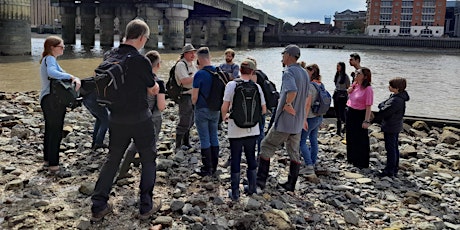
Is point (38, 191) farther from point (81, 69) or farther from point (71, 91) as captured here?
point (81, 69)

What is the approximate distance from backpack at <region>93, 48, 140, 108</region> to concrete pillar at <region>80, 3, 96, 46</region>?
59.4 meters

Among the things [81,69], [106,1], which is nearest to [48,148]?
[81,69]

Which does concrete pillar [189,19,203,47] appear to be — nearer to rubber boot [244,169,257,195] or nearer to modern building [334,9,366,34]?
rubber boot [244,169,257,195]

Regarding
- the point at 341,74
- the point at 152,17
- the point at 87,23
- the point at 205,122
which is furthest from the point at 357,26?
the point at 205,122

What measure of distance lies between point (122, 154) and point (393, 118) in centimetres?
434

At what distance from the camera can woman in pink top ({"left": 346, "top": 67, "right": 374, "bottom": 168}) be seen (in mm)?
6832

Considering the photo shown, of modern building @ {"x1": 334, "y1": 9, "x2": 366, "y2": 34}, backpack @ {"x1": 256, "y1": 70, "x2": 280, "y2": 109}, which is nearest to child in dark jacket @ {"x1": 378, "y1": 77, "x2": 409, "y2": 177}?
backpack @ {"x1": 256, "y1": 70, "x2": 280, "y2": 109}

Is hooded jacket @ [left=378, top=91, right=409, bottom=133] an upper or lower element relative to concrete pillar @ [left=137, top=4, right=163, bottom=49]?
lower

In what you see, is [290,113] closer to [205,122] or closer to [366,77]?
[205,122]

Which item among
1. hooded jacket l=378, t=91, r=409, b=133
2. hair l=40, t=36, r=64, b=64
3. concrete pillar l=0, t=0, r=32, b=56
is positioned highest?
concrete pillar l=0, t=0, r=32, b=56

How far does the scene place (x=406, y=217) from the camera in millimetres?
5355

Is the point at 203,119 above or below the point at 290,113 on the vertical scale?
below

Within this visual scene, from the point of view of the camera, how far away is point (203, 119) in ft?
20.4

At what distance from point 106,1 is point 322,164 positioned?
56.5 m
